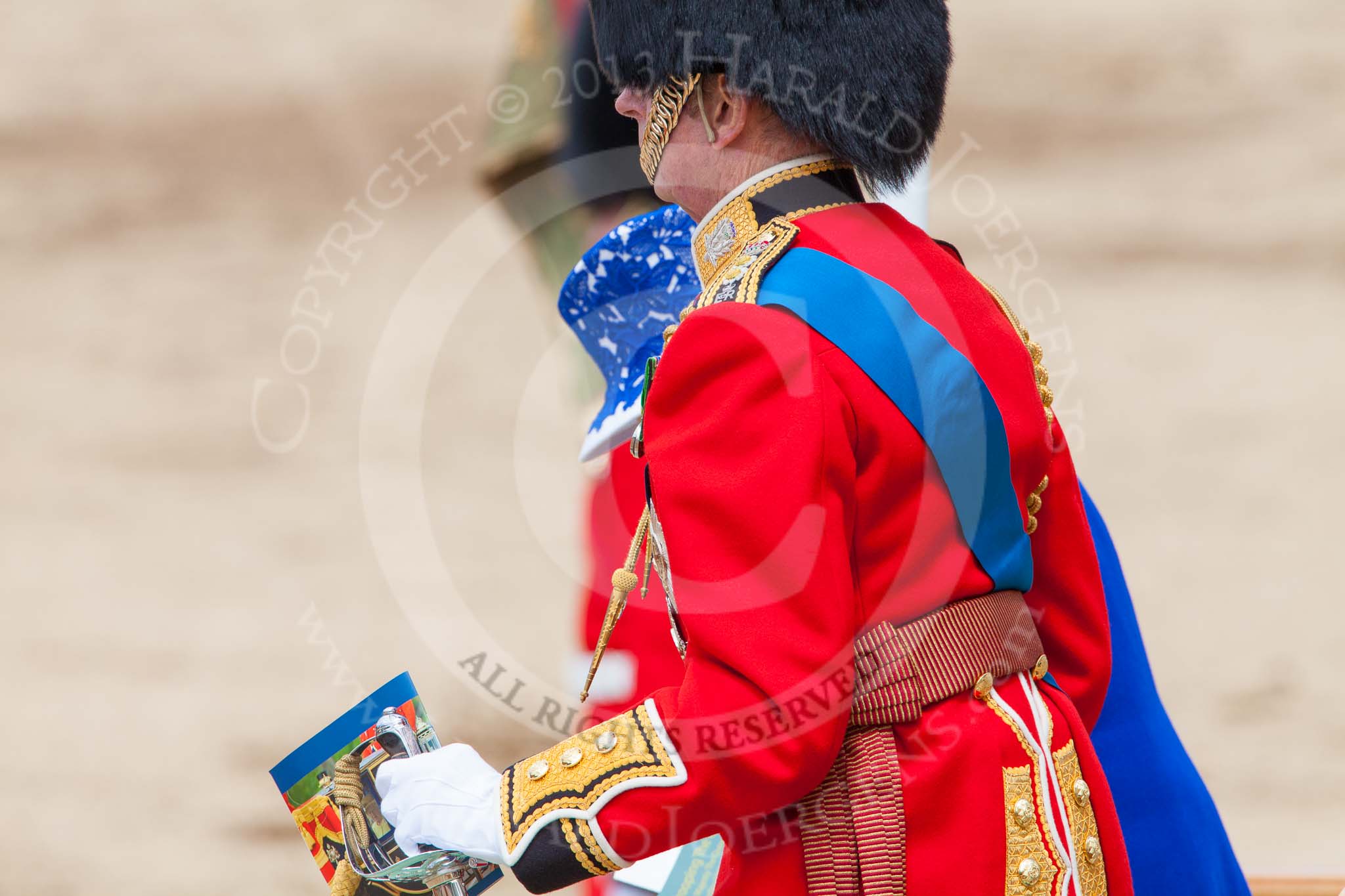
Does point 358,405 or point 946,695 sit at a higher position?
point 358,405

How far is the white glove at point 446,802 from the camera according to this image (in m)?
0.97

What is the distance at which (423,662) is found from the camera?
143 inches

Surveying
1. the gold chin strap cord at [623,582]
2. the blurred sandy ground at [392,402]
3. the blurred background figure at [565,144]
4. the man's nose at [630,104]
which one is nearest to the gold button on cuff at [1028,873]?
the gold chin strap cord at [623,582]

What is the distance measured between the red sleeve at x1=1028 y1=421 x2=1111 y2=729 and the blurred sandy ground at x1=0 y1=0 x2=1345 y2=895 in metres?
1.98

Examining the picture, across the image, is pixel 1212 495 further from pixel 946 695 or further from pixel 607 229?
pixel 946 695

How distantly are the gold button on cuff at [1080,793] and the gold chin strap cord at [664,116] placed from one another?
520 millimetres

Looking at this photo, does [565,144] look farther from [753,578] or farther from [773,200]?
[753,578]

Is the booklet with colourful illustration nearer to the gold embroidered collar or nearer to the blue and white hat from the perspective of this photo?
the gold embroidered collar

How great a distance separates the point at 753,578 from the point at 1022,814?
0.26 metres

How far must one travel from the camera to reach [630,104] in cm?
116

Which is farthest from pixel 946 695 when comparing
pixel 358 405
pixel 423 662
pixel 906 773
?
pixel 358 405

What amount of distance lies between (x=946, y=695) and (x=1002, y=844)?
0.34 ft

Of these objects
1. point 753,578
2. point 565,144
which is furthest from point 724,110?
point 565,144

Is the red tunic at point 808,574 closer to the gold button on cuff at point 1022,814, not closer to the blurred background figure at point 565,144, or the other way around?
the gold button on cuff at point 1022,814
